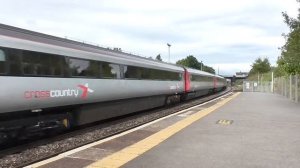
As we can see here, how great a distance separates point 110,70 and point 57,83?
14.0ft

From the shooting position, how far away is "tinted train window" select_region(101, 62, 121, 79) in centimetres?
1518

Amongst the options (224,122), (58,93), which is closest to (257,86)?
(224,122)

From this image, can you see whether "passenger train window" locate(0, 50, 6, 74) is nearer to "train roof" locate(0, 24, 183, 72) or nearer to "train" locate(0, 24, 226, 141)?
"train" locate(0, 24, 226, 141)

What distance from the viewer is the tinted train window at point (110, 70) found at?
1518cm

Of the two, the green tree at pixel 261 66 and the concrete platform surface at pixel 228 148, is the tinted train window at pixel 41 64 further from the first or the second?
the green tree at pixel 261 66

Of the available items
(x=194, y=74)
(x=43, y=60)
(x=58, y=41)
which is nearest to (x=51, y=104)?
(x=43, y=60)

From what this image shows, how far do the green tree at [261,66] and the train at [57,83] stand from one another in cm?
9659

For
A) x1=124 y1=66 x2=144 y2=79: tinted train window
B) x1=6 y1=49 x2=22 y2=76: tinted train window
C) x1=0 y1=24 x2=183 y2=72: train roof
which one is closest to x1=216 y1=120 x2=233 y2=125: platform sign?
x1=124 y1=66 x2=144 y2=79: tinted train window

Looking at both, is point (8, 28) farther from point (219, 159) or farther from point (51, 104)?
point (219, 159)

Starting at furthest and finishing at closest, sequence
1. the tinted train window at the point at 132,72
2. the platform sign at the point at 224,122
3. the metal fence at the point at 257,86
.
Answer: the metal fence at the point at 257,86 → the tinted train window at the point at 132,72 → the platform sign at the point at 224,122

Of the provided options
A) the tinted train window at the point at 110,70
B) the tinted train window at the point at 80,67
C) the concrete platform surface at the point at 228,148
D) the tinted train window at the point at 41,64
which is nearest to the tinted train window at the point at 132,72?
the tinted train window at the point at 110,70

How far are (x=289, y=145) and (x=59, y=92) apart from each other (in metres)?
6.06

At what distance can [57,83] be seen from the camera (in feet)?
38.5

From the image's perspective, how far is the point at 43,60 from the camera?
1117 cm
